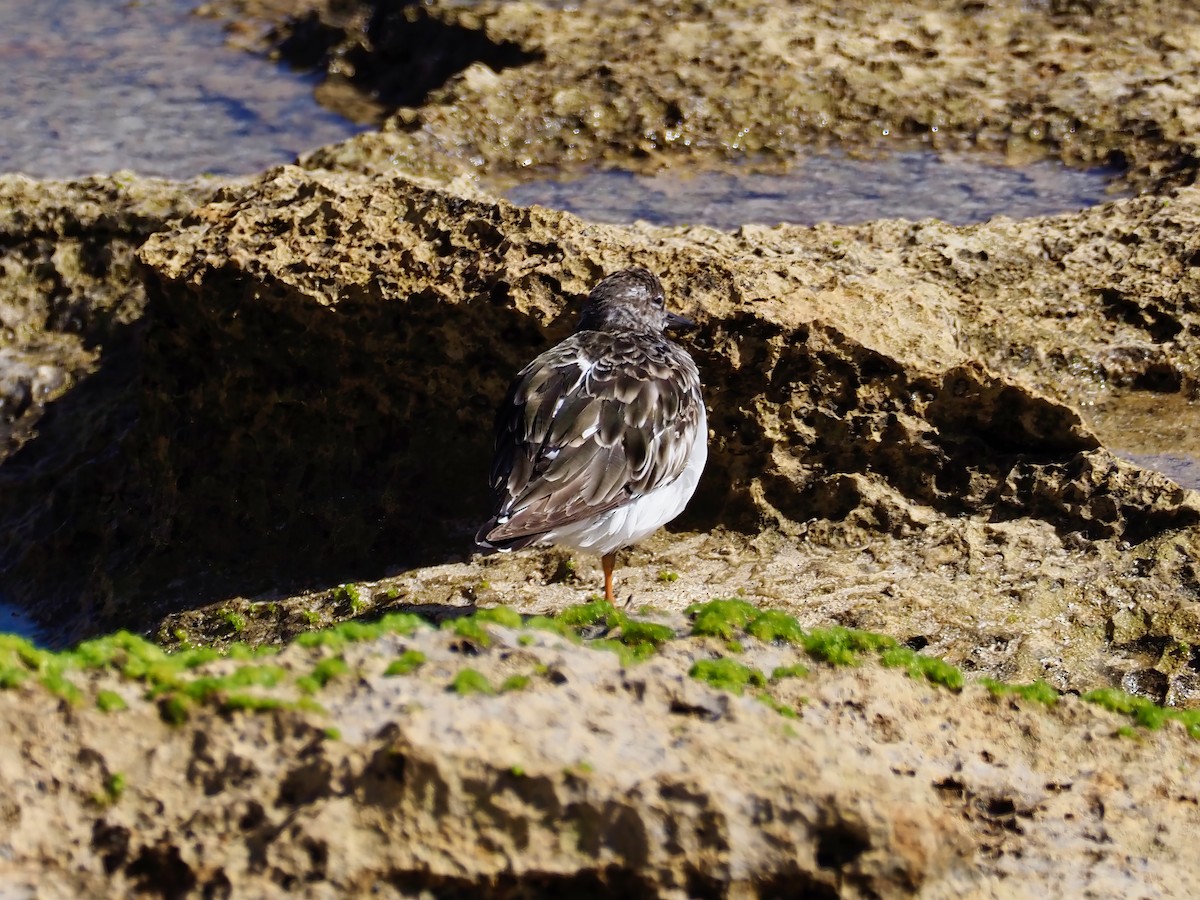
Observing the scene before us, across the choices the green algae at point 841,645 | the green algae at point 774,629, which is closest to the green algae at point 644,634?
the green algae at point 774,629

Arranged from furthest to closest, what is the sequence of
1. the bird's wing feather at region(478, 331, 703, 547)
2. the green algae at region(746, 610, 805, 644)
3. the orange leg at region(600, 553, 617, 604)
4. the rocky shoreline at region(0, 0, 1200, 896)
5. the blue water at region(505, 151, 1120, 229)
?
the blue water at region(505, 151, 1120, 229), the orange leg at region(600, 553, 617, 604), the bird's wing feather at region(478, 331, 703, 547), the green algae at region(746, 610, 805, 644), the rocky shoreline at region(0, 0, 1200, 896)

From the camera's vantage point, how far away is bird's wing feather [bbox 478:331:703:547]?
7152mm

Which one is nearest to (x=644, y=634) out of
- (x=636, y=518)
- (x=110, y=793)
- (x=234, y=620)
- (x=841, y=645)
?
(x=841, y=645)

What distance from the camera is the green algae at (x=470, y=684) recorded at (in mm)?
4492

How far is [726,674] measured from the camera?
5207 millimetres

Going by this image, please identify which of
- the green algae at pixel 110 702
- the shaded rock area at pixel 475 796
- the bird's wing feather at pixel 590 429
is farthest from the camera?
the bird's wing feather at pixel 590 429

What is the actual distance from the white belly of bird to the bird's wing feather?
64mm

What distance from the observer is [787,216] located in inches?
486

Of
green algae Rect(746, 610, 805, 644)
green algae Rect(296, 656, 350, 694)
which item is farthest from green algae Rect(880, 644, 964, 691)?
green algae Rect(296, 656, 350, 694)

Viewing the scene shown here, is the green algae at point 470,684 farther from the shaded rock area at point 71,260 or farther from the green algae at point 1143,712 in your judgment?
the shaded rock area at point 71,260

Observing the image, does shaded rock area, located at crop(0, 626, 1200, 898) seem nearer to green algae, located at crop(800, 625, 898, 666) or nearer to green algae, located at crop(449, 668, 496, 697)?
green algae, located at crop(449, 668, 496, 697)

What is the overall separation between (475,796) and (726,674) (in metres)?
1.36

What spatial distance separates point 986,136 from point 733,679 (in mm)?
9425

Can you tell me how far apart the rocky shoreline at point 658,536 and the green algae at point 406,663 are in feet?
0.23
